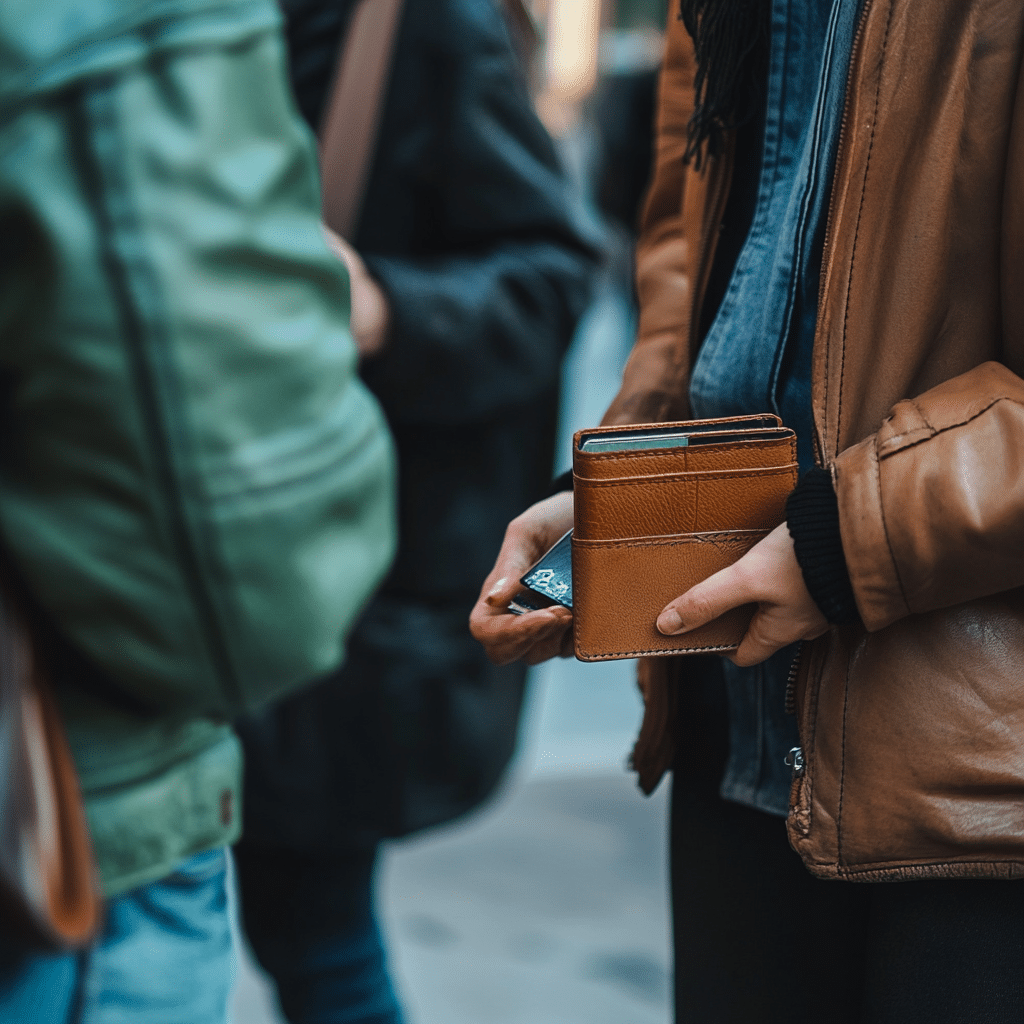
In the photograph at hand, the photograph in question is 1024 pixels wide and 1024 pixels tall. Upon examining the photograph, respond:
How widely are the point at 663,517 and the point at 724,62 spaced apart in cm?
45

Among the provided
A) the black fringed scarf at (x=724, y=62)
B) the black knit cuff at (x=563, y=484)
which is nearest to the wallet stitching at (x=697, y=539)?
the black knit cuff at (x=563, y=484)

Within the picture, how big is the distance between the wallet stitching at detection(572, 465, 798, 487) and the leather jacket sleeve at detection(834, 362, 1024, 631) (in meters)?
0.06

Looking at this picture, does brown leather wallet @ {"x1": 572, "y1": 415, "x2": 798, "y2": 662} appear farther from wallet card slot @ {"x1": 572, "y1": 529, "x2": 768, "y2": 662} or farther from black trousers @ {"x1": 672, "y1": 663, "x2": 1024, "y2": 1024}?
black trousers @ {"x1": 672, "y1": 663, "x2": 1024, "y2": 1024}

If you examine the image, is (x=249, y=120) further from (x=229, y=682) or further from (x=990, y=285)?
(x=990, y=285)

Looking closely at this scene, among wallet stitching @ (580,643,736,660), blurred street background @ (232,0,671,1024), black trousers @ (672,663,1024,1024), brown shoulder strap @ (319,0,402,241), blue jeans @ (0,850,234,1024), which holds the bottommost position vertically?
blurred street background @ (232,0,671,1024)

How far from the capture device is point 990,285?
938mm

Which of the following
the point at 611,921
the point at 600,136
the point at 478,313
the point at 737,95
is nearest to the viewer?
the point at 737,95

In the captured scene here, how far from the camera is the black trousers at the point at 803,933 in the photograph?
37.5 inches

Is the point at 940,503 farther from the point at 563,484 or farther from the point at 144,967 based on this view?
the point at 144,967

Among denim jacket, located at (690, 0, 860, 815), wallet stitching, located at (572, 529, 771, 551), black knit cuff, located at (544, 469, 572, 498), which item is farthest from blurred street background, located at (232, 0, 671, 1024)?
wallet stitching, located at (572, 529, 771, 551)

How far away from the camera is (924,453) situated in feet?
2.89

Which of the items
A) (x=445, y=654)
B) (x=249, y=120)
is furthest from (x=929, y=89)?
(x=445, y=654)

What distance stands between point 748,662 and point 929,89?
1.53ft

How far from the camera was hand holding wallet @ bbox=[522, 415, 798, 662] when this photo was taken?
Answer: 3.11ft
